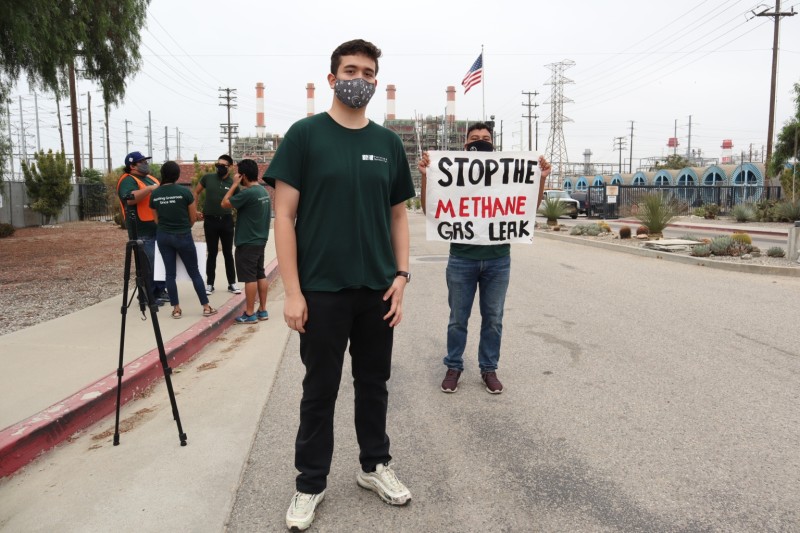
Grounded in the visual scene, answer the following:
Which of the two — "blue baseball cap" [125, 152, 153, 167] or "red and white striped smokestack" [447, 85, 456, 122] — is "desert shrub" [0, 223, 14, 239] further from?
"red and white striped smokestack" [447, 85, 456, 122]

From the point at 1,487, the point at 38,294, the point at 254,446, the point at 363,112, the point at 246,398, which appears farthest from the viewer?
the point at 38,294

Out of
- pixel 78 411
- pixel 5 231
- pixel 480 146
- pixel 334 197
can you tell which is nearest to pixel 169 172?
pixel 78 411

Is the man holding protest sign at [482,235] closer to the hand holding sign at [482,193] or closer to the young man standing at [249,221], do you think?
the hand holding sign at [482,193]

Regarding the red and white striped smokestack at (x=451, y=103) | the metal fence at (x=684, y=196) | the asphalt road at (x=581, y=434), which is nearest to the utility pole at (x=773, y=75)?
the metal fence at (x=684, y=196)

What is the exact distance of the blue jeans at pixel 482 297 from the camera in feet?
15.8

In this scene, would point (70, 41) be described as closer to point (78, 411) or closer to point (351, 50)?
point (78, 411)

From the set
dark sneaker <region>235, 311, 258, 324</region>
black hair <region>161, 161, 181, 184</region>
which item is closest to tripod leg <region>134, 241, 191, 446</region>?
black hair <region>161, 161, 181, 184</region>

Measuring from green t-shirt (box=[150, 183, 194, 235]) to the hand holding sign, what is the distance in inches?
146

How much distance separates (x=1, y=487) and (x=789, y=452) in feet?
15.0

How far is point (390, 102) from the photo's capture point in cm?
12812

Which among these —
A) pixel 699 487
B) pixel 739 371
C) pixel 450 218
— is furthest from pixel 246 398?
pixel 739 371

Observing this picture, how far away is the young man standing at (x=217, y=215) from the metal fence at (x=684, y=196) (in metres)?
29.3

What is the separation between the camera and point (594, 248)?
687 inches

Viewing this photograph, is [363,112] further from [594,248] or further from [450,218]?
[594,248]
